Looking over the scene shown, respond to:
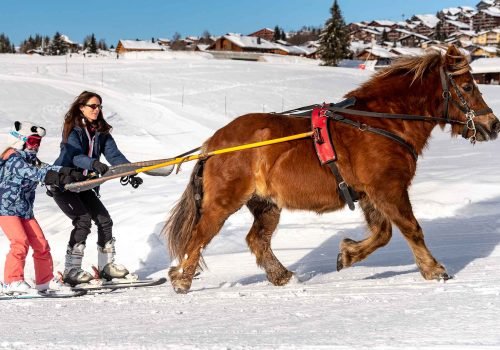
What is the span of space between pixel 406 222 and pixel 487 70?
64093 mm

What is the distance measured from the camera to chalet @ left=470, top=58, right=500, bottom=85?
64000 millimetres

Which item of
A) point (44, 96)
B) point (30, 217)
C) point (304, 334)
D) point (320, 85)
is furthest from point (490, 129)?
point (320, 85)

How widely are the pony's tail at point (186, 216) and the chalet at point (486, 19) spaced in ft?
477

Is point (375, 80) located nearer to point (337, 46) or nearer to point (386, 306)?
point (386, 306)

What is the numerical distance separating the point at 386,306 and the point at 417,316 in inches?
16.1

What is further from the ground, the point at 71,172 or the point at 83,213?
the point at 71,172

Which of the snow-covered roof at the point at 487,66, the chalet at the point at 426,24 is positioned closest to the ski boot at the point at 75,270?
the snow-covered roof at the point at 487,66

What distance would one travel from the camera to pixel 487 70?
6397 centimetres

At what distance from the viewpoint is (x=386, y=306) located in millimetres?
4172

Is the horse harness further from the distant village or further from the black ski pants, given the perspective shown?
the distant village

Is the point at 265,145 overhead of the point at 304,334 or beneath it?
overhead

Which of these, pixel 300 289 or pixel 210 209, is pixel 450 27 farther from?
pixel 300 289

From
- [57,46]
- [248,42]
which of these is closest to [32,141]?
[248,42]

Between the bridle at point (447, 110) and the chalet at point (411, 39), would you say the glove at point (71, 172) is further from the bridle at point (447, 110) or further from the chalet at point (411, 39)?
the chalet at point (411, 39)
